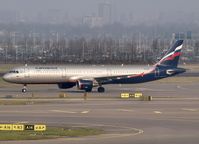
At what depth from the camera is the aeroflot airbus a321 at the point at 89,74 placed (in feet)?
282

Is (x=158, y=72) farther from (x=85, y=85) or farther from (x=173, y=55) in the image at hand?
(x=85, y=85)

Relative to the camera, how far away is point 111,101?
7150 centimetres

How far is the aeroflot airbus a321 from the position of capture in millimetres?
86062

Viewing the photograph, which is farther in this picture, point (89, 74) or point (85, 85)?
point (89, 74)

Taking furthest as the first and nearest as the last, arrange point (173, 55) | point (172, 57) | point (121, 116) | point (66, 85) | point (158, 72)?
point (173, 55)
point (172, 57)
point (158, 72)
point (66, 85)
point (121, 116)

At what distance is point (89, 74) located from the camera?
288 feet

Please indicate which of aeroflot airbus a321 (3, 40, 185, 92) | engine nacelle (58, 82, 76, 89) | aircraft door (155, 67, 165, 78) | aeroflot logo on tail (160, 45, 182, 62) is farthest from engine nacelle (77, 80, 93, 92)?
aeroflot logo on tail (160, 45, 182, 62)

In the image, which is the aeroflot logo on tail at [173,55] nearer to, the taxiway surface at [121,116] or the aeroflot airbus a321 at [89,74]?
the aeroflot airbus a321 at [89,74]

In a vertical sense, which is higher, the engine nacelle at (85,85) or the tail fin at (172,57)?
the tail fin at (172,57)

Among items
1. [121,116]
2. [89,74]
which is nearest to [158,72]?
[89,74]

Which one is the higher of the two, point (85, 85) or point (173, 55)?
point (173, 55)

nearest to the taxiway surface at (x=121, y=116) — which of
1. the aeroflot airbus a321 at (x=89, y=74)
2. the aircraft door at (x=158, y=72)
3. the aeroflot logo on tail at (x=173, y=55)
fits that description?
the aeroflot airbus a321 at (x=89, y=74)

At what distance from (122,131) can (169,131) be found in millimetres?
3112

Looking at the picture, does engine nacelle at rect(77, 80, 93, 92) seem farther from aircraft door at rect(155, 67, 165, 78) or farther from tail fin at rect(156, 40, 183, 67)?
tail fin at rect(156, 40, 183, 67)
